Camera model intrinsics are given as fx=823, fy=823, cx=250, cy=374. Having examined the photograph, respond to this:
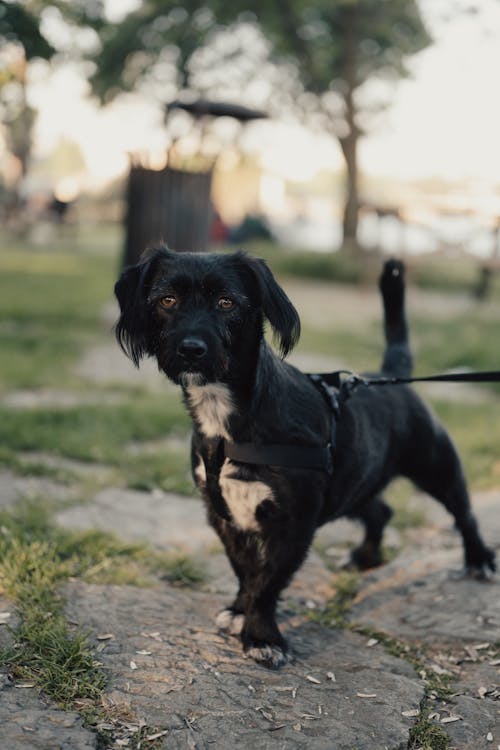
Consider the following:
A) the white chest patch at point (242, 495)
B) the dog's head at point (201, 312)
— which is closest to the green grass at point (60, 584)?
the white chest patch at point (242, 495)

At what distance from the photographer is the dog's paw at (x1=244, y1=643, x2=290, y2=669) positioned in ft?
9.93

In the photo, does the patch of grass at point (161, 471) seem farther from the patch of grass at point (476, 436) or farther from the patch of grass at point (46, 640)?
the patch of grass at point (476, 436)

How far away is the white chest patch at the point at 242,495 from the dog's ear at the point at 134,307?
551 millimetres

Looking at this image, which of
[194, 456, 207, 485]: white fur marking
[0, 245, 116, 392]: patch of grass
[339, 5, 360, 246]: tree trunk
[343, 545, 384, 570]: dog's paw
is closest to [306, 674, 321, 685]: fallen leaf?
[194, 456, 207, 485]: white fur marking

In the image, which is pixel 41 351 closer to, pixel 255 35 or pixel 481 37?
pixel 481 37

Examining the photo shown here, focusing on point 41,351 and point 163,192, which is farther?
point 163,192

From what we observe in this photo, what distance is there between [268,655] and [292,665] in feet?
0.34

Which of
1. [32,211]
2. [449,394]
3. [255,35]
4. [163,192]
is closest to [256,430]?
[449,394]

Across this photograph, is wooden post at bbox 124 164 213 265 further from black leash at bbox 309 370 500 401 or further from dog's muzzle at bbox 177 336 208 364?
dog's muzzle at bbox 177 336 208 364

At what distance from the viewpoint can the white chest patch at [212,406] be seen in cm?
308

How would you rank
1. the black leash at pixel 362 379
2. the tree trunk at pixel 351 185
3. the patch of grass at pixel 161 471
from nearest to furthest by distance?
the black leash at pixel 362 379, the patch of grass at pixel 161 471, the tree trunk at pixel 351 185

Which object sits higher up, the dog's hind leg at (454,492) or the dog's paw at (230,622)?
the dog's hind leg at (454,492)

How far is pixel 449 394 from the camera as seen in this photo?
8.08 m

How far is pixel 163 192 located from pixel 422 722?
9110 mm
